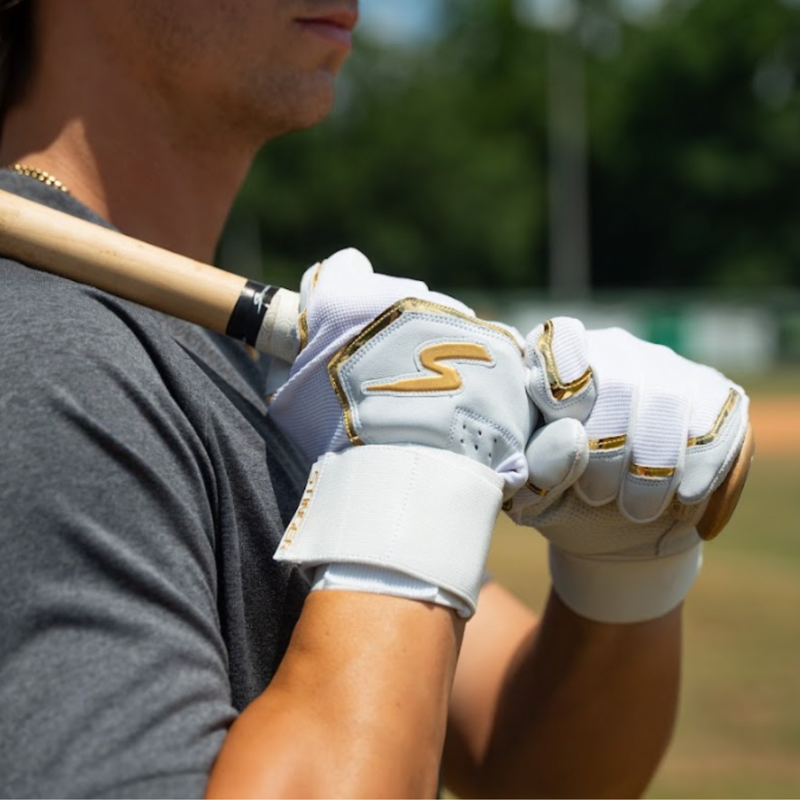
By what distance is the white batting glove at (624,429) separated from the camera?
5.59 feet

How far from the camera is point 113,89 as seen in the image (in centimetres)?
207

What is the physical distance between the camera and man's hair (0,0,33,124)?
2.12 m

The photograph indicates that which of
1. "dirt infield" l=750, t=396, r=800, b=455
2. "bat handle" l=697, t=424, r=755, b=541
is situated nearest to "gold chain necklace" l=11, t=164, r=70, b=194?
"bat handle" l=697, t=424, r=755, b=541

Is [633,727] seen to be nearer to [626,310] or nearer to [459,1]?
[626,310]

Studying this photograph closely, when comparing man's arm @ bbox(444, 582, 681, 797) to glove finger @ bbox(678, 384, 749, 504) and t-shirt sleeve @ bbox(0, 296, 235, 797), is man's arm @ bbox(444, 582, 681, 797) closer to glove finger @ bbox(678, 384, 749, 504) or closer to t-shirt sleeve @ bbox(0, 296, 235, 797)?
glove finger @ bbox(678, 384, 749, 504)

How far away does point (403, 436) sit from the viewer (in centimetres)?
158

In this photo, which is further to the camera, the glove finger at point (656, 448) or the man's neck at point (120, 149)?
the man's neck at point (120, 149)

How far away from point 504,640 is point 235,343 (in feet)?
2.55

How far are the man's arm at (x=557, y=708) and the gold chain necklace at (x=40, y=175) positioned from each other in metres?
1.08

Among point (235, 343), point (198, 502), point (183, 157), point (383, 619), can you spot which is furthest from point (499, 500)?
point (183, 157)

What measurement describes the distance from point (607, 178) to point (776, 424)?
31795 millimetres

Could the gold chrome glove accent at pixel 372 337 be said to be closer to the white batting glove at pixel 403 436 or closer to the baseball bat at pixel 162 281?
the white batting glove at pixel 403 436

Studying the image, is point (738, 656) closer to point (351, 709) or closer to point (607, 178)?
point (351, 709)

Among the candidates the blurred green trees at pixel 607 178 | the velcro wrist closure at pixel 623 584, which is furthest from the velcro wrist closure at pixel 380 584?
the blurred green trees at pixel 607 178
